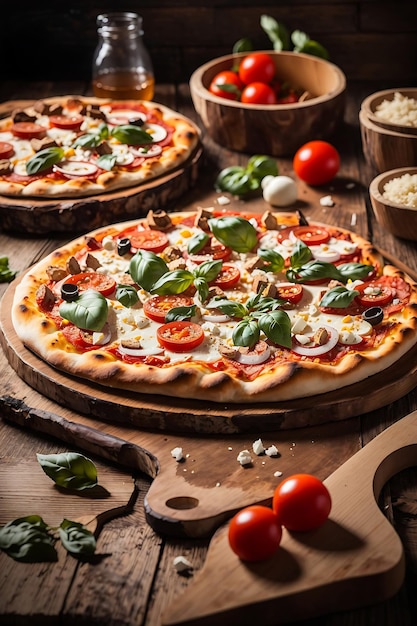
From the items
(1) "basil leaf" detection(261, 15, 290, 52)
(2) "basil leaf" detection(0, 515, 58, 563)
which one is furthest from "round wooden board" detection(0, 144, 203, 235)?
(2) "basil leaf" detection(0, 515, 58, 563)

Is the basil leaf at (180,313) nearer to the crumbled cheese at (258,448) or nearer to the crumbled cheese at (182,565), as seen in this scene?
the crumbled cheese at (258,448)

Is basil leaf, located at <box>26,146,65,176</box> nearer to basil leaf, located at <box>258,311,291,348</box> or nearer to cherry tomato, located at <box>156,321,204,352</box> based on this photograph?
cherry tomato, located at <box>156,321,204,352</box>

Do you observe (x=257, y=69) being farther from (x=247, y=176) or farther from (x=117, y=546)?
(x=117, y=546)

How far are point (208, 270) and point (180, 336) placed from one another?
0.40 meters

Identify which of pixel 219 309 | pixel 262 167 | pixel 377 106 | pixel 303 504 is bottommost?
pixel 262 167

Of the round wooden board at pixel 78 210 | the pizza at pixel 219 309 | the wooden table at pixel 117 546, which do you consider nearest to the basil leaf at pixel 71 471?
the wooden table at pixel 117 546

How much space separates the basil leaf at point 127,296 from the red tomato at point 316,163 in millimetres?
1527

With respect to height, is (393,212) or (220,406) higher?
(220,406)

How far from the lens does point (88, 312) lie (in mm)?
3105

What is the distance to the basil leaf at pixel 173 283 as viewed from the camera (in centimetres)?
329

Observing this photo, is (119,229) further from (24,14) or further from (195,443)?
(24,14)

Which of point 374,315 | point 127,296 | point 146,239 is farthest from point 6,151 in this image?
point 374,315

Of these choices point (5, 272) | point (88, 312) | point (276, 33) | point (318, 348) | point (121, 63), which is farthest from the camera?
point (276, 33)

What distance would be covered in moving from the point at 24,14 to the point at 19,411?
390 centimetres
